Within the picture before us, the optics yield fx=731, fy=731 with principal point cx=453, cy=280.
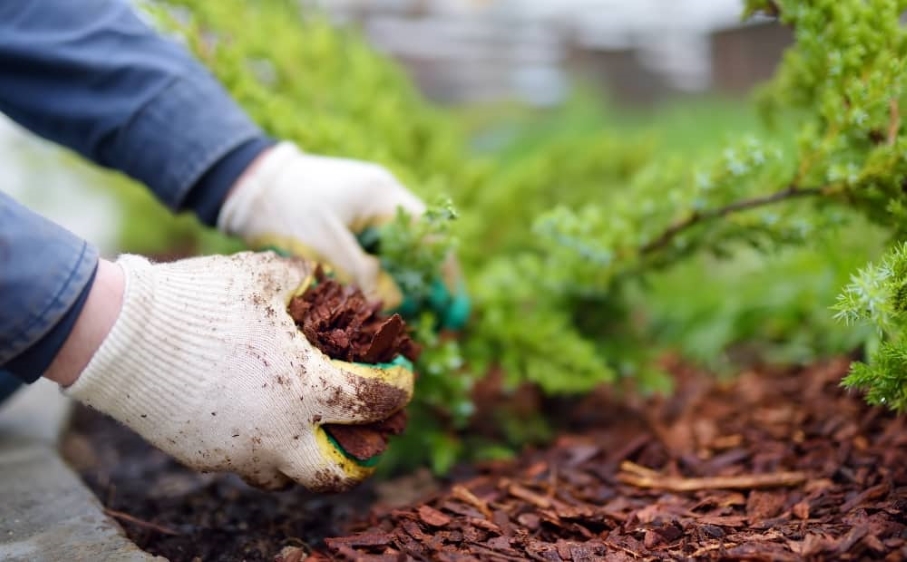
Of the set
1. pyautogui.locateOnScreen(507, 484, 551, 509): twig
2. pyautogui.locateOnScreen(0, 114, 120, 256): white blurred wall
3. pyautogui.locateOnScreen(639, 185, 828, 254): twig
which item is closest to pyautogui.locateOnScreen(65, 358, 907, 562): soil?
pyautogui.locateOnScreen(507, 484, 551, 509): twig

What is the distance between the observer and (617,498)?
169cm

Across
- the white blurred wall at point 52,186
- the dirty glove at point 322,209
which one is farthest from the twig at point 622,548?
the white blurred wall at point 52,186

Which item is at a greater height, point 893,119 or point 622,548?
point 893,119

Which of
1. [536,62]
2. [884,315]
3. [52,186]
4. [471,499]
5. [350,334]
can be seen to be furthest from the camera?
→ [536,62]

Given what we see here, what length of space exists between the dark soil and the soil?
0.57 feet

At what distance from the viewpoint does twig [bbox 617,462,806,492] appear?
163 cm

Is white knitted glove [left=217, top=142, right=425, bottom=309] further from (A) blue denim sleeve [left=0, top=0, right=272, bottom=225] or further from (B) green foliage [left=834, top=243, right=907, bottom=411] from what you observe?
(B) green foliage [left=834, top=243, right=907, bottom=411]

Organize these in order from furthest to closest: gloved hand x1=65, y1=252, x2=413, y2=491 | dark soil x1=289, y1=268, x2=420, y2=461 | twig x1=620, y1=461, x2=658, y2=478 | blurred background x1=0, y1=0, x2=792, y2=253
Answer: blurred background x1=0, y1=0, x2=792, y2=253 < twig x1=620, y1=461, x2=658, y2=478 < dark soil x1=289, y1=268, x2=420, y2=461 < gloved hand x1=65, y1=252, x2=413, y2=491

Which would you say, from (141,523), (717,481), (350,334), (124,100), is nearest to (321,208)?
(350,334)

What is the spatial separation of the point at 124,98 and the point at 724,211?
158cm

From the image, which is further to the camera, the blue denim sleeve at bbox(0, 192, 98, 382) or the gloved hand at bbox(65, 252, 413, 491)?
the gloved hand at bbox(65, 252, 413, 491)

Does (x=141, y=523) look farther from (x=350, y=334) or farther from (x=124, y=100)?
(x=124, y=100)

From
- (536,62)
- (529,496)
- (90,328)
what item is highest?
(536,62)

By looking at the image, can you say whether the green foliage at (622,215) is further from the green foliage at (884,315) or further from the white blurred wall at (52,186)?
the white blurred wall at (52,186)
